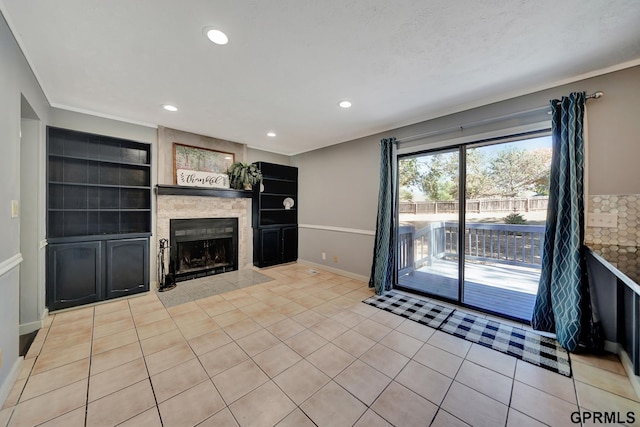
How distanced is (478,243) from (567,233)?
1227 millimetres

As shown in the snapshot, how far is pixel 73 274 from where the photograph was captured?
2.84m

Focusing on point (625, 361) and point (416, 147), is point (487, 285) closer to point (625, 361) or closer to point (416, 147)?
point (625, 361)

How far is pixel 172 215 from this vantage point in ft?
12.6

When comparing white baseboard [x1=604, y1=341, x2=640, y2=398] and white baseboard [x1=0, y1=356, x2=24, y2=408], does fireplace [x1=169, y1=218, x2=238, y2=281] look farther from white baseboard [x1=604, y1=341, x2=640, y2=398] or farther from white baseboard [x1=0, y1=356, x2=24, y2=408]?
white baseboard [x1=604, y1=341, x2=640, y2=398]

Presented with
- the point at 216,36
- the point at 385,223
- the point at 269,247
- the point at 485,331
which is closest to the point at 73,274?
the point at 269,247

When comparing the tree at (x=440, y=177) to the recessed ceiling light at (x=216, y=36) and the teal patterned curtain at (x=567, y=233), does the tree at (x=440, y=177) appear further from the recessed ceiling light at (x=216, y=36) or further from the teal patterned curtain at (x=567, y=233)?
the recessed ceiling light at (x=216, y=36)

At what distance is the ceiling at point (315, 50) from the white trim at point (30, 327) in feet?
8.09

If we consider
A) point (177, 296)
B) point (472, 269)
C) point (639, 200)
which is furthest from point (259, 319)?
point (639, 200)

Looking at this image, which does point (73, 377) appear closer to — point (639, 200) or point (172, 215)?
point (172, 215)

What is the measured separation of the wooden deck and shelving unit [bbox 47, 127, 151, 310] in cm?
400

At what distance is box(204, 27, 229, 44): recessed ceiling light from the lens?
1.68m

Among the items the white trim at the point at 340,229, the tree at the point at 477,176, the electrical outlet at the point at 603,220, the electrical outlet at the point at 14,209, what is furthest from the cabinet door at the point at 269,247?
the electrical outlet at the point at 603,220

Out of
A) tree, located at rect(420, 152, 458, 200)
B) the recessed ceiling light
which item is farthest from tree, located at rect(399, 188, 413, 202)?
the recessed ceiling light

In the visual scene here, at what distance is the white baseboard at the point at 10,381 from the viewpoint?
152 centimetres
